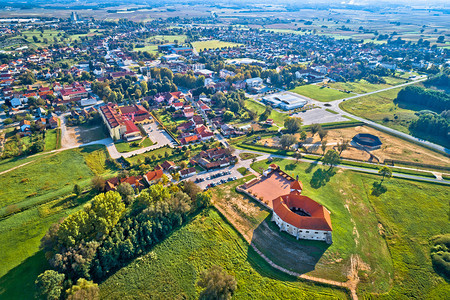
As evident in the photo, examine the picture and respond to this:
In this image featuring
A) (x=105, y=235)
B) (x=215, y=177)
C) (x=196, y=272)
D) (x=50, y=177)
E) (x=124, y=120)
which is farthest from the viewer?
(x=124, y=120)

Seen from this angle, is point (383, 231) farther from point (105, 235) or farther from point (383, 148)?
point (105, 235)

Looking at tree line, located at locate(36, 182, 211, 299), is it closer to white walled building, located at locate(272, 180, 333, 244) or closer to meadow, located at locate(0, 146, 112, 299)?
meadow, located at locate(0, 146, 112, 299)

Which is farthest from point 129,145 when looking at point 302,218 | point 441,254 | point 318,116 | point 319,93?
point 319,93

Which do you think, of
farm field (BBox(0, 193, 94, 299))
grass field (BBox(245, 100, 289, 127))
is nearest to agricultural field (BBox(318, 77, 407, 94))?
grass field (BBox(245, 100, 289, 127))

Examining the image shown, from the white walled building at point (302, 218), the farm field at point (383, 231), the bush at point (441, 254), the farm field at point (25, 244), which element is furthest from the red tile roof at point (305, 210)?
the farm field at point (25, 244)

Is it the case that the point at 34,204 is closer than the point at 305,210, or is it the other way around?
the point at 305,210

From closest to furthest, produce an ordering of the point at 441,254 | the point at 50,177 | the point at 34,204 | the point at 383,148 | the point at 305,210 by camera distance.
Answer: the point at 441,254 → the point at 305,210 → the point at 34,204 → the point at 50,177 → the point at 383,148
